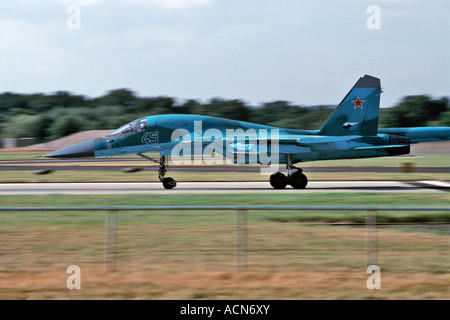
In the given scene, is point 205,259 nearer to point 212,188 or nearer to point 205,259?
point 205,259

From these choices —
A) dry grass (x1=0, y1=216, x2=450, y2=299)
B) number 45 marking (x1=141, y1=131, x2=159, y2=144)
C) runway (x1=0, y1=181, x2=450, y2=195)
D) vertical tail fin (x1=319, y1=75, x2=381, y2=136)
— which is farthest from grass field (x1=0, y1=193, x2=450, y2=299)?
vertical tail fin (x1=319, y1=75, x2=381, y2=136)

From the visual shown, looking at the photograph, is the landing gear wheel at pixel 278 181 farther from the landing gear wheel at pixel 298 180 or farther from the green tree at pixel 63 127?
the green tree at pixel 63 127

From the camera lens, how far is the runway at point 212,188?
979 inches

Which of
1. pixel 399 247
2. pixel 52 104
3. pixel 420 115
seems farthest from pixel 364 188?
pixel 52 104

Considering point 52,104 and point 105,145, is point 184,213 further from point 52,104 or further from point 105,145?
point 52,104

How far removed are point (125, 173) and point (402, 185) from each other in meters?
17.3

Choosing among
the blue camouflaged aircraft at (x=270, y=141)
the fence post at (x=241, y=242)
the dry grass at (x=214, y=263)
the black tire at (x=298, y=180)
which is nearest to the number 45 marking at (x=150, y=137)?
the blue camouflaged aircraft at (x=270, y=141)

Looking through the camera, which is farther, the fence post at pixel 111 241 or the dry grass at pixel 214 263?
the fence post at pixel 111 241

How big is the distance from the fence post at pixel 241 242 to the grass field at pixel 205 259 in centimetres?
11

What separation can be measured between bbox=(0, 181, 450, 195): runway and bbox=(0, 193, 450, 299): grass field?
1388cm

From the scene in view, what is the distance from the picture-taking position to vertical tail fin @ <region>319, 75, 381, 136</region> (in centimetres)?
2628

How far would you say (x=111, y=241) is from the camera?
952 cm

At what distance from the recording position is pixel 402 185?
27.5 metres

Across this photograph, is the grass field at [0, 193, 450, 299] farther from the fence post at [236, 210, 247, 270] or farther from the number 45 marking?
the number 45 marking
